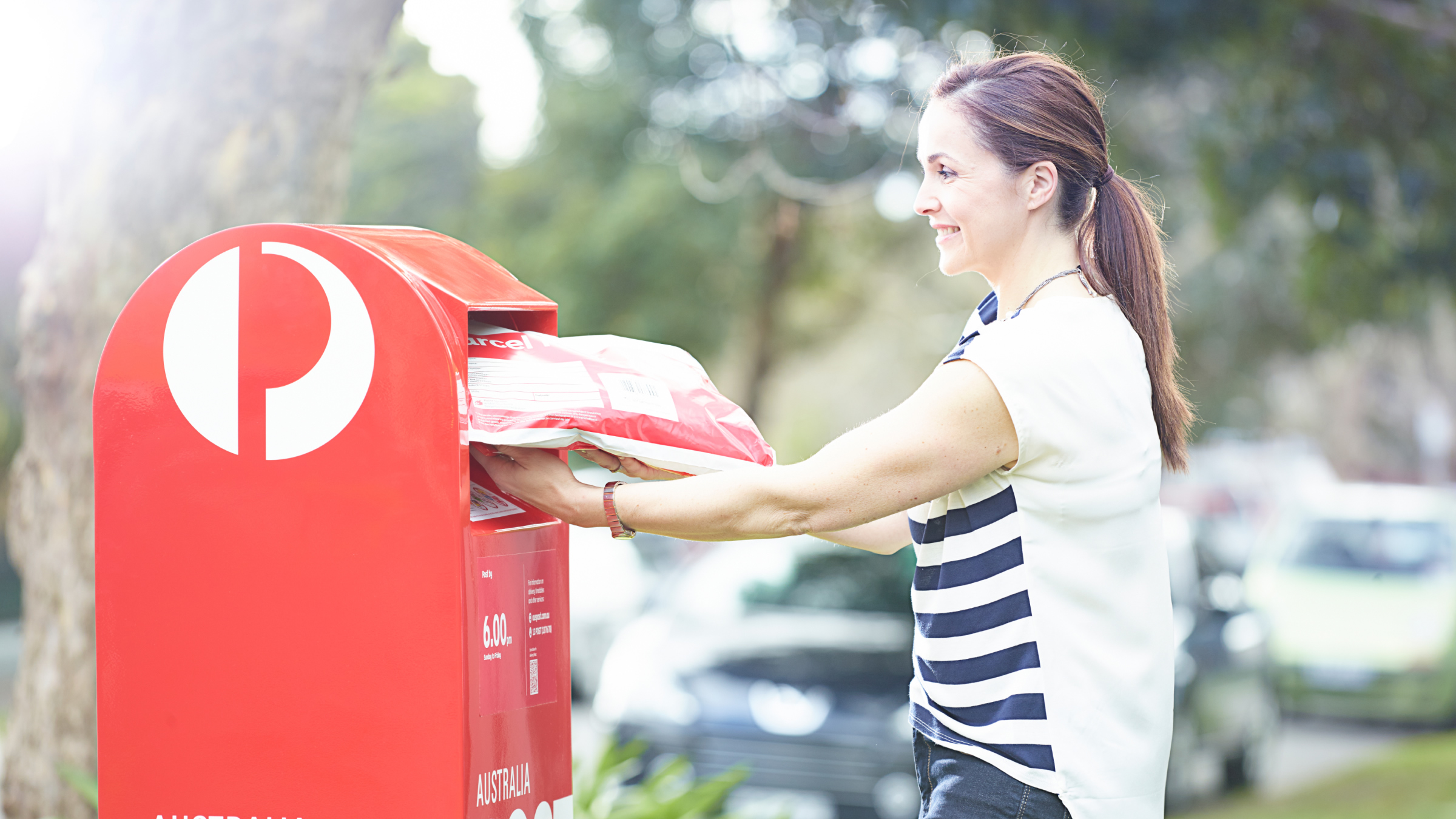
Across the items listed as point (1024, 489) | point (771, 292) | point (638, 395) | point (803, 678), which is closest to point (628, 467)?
point (638, 395)

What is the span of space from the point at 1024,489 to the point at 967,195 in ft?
1.56

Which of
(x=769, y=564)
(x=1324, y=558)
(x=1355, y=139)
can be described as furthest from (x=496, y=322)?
(x=1324, y=558)

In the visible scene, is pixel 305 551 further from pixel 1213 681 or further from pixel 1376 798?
pixel 1376 798

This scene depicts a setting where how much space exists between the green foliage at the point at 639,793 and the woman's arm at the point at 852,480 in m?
2.27

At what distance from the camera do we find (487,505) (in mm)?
2340

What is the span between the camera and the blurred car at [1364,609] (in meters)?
10.9

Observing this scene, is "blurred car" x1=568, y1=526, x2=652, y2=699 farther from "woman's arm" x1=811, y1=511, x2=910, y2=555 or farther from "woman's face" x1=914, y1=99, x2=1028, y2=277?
"woman's face" x1=914, y1=99, x2=1028, y2=277

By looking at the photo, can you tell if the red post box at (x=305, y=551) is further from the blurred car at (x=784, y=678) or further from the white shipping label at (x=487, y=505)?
the blurred car at (x=784, y=678)

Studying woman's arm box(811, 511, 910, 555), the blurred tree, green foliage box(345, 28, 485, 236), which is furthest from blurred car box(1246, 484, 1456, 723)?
green foliage box(345, 28, 485, 236)

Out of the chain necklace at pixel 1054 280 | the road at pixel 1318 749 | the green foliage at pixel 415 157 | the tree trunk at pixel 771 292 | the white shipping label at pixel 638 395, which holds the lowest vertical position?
the road at pixel 1318 749

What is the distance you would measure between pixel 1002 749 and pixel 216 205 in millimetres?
2652

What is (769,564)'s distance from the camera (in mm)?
7242

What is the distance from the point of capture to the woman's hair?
7.10ft

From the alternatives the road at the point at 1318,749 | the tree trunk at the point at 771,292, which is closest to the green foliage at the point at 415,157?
the tree trunk at the point at 771,292
